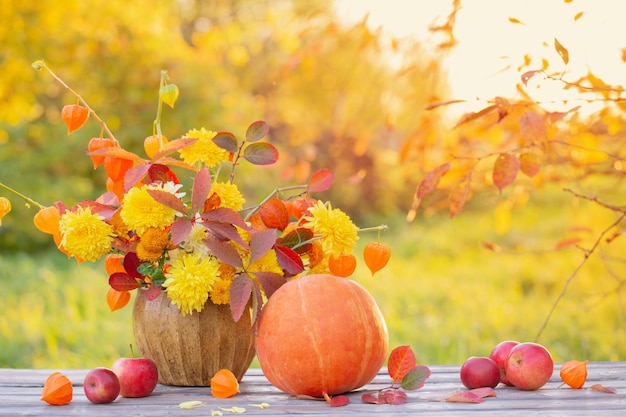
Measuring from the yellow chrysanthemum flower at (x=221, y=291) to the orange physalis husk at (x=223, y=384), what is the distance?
0.12 meters

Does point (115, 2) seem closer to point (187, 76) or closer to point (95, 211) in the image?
point (187, 76)

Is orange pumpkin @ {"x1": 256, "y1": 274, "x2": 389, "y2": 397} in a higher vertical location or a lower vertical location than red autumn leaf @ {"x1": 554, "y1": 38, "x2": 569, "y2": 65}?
lower

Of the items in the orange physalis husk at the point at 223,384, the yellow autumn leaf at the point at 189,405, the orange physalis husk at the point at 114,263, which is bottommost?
the yellow autumn leaf at the point at 189,405

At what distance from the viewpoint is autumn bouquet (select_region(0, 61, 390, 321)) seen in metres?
1.34

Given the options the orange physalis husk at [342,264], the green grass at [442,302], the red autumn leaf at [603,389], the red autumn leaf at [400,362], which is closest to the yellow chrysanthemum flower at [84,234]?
the orange physalis husk at [342,264]

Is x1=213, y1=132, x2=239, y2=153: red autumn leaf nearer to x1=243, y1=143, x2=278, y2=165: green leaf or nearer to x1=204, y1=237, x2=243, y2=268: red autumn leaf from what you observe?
x1=243, y1=143, x2=278, y2=165: green leaf

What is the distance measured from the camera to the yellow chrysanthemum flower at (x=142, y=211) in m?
1.35

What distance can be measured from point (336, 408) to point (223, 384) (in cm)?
22

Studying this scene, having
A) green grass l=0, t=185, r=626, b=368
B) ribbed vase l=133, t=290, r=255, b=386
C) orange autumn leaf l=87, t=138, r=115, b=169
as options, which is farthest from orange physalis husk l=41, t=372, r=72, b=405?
green grass l=0, t=185, r=626, b=368

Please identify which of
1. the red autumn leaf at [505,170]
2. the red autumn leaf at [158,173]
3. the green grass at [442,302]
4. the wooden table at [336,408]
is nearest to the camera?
the wooden table at [336,408]

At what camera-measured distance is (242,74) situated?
9930mm

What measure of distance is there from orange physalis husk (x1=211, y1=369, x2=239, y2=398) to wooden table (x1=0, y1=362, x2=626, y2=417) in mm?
15

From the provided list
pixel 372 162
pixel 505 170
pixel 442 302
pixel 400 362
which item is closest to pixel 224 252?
pixel 400 362

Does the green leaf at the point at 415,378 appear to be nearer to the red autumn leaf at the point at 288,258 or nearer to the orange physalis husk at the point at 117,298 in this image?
the red autumn leaf at the point at 288,258
